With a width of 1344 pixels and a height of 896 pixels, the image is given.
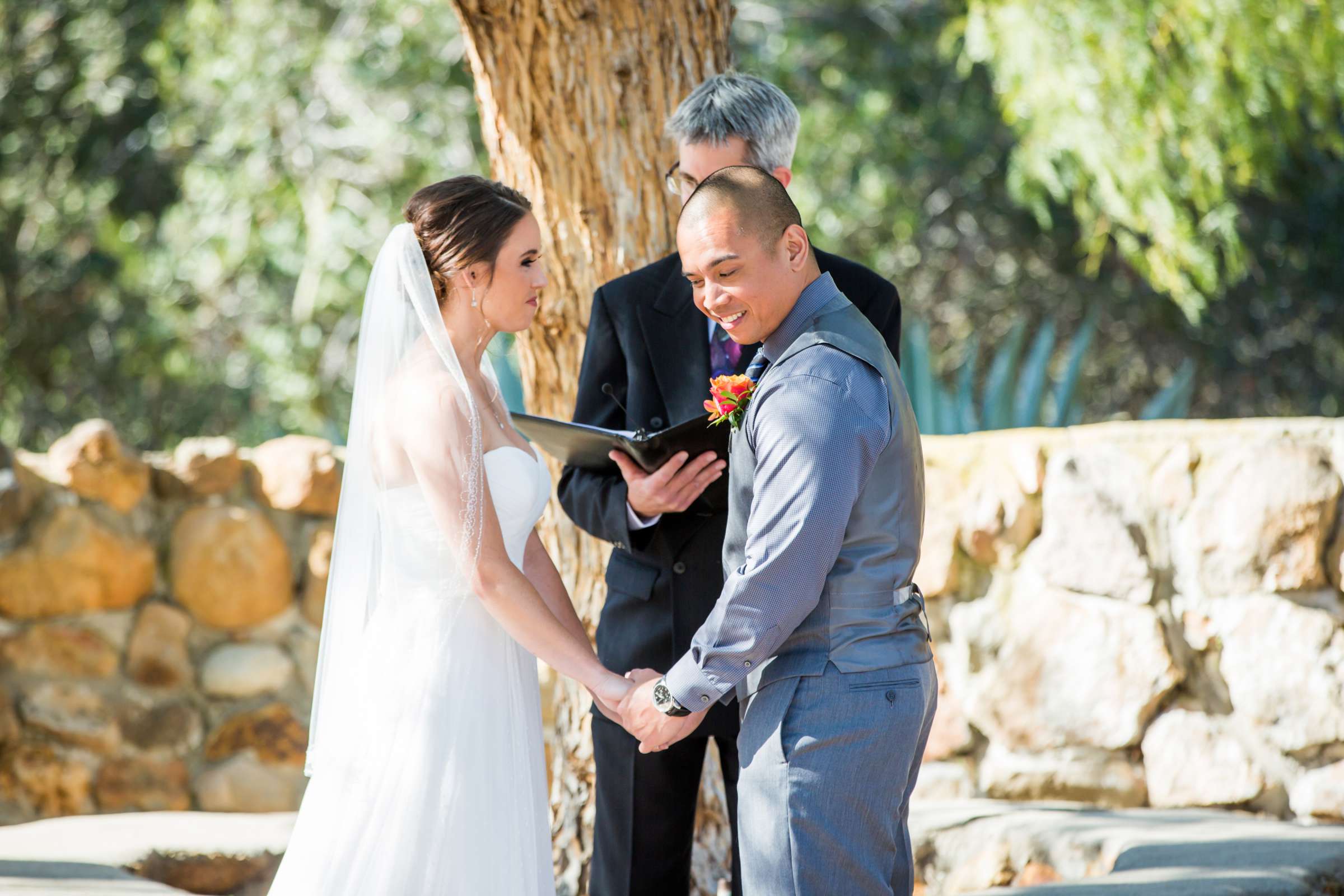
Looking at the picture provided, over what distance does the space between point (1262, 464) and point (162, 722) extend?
157 inches

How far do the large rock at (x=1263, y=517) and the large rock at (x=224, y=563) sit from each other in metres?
3.35

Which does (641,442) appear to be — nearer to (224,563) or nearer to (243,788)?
(224,563)

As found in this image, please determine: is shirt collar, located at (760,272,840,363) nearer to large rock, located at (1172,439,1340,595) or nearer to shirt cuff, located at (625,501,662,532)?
shirt cuff, located at (625,501,662,532)

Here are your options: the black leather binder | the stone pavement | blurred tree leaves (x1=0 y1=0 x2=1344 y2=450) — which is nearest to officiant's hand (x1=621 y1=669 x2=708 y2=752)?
the black leather binder

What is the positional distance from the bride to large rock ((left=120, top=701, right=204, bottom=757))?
2.44m

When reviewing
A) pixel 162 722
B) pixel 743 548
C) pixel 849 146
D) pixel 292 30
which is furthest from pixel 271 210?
pixel 743 548

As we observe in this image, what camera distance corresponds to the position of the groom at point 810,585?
6.66 ft

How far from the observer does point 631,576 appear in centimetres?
277

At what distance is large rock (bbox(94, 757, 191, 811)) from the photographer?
4801mm

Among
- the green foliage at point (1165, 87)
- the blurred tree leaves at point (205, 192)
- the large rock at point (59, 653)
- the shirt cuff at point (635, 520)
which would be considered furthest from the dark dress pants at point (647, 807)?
the blurred tree leaves at point (205, 192)

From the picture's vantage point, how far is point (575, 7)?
338 centimetres

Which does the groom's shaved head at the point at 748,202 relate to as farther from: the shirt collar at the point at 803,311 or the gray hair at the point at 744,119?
the gray hair at the point at 744,119

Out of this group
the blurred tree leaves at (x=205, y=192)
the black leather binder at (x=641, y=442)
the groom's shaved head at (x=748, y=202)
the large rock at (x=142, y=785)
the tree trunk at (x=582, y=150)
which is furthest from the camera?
the blurred tree leaves at (x=205, y=192)

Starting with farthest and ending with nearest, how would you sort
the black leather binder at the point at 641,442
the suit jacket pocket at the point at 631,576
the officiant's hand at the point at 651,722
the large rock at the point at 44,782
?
the large rock at the point at 44,782
the suit jacket pocket at the point at 631,576
the black leather binder at the point at 641,442
the officiant's hand at the point at 651,722
